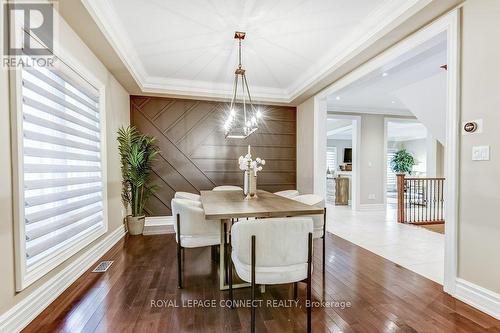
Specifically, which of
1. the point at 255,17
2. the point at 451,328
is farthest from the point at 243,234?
the point at 255,17

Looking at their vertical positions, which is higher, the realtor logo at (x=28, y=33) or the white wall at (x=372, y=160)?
the realtor logo at (x=28, y=33)

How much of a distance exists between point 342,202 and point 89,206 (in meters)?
6.46

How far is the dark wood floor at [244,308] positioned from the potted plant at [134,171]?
4.64 feet

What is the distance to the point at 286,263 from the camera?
1592 mm

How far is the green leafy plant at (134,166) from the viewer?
3.91 metres

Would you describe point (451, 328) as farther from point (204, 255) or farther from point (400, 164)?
point (400, 164)

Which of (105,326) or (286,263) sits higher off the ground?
(286,263)

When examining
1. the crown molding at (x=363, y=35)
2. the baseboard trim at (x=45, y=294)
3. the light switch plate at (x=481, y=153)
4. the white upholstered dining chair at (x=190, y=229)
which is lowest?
the baseboard trim at (x=45, y=294)

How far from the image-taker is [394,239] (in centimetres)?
380

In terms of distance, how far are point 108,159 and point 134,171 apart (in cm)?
56

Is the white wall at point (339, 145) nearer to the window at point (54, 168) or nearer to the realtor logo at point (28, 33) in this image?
the window at point (54, 168)

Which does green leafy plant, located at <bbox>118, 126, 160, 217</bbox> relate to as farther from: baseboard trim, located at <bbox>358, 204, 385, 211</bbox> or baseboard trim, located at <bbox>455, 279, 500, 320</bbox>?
baseboard trim, located at <bbox>358, 204, 385, 211</bbox>

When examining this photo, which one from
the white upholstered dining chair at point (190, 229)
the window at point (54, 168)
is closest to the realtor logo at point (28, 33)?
the window at point (54, 168)

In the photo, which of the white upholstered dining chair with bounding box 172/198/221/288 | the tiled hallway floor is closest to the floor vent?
the white upholstered dining chair with bounding box 172/198/221/288
